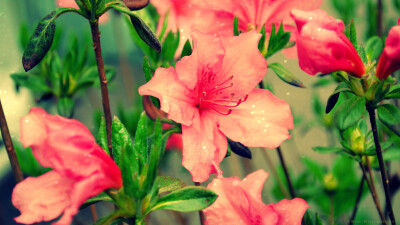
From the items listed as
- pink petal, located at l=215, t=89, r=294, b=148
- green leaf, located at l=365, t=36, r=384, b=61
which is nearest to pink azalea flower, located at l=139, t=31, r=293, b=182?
pink petal, located at l=215, t=89, r=294, b=148

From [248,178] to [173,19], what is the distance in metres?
0.49

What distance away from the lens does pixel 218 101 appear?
2.88ft

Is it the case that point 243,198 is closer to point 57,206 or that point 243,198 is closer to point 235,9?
point 57,206

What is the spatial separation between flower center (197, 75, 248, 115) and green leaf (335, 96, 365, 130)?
174 millimetres

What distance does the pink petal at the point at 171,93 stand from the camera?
0.72m

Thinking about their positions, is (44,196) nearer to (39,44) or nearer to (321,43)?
(39,44)

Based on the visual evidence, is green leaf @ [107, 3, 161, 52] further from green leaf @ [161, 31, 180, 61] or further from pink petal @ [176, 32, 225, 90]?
green leaf @ [161, 31, 180, 61]

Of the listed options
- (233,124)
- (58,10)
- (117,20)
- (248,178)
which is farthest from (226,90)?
(117,20)

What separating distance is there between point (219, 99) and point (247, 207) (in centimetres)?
23

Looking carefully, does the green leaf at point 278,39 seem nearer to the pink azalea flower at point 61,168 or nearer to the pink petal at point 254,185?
the pink petal at point 254,185

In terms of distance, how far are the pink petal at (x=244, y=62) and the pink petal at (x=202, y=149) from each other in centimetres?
10

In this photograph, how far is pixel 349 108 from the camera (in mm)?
762

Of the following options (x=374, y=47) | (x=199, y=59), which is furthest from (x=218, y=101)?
(x=374, y=47)

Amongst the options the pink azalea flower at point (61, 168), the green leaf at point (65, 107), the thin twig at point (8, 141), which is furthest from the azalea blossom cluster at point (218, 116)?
the green leaf at point (65, 107)
